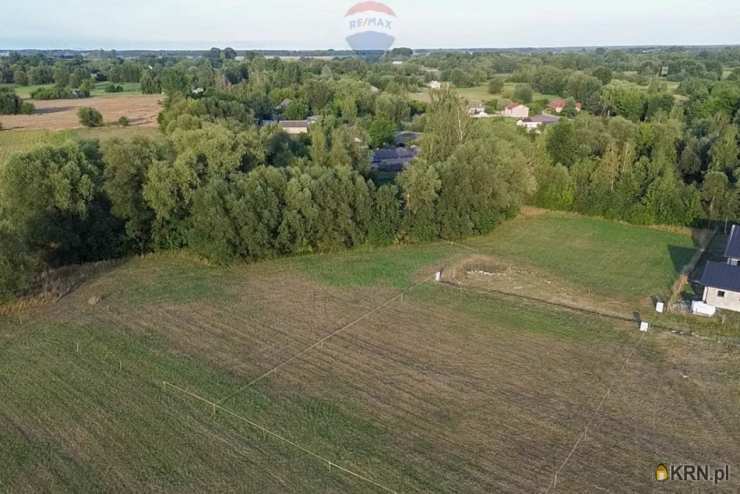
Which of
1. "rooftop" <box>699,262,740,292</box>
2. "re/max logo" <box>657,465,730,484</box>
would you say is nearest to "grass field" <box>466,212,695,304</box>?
"rooftop" <box>699,262,740,292</box>

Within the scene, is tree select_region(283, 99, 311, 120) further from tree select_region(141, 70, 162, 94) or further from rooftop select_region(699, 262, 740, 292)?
rooftop select_region(699, 262, 740, 292)

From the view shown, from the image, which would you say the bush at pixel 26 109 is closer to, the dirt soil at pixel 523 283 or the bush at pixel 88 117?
the bush at pixel 88 117

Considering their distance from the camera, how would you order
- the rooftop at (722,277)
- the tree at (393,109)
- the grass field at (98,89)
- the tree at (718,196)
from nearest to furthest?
the rooftop at (722,277), the tree at (718,196), the tree at (393,109), the grass field at (98,89)

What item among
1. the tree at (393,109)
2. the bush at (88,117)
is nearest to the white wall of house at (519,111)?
the tree at (393,109)

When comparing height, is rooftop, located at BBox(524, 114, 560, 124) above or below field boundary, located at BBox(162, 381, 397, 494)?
above

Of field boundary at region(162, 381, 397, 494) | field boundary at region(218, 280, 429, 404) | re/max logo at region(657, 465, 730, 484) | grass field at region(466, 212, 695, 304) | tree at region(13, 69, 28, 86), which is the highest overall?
tree at region(13, 69, 28, 86)

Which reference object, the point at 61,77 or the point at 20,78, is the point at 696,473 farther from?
the point at 20,78
